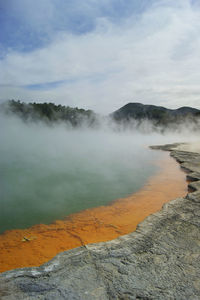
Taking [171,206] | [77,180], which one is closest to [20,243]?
[171,206]

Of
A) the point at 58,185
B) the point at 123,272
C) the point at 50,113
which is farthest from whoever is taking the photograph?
the point at 50,113

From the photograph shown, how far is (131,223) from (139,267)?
1315 mm

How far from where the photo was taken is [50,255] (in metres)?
2.19

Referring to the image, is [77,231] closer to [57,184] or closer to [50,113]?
[57,184]

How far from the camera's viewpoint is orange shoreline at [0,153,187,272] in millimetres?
2218

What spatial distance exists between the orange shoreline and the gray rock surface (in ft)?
1.91

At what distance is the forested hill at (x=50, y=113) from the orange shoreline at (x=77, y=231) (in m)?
16.3

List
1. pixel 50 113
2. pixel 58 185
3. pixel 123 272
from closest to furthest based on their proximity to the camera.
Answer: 1. pixel 123 272
2. pixel 58 185
3. pixel 50 113

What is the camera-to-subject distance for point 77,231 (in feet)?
8.95

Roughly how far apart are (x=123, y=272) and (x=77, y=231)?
1314 mm

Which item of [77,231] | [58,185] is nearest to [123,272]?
[77,231]

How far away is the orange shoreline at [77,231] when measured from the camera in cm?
222

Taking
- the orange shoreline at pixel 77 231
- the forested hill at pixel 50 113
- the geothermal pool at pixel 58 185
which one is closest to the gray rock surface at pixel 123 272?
the orange shoreline at pixel 77 231

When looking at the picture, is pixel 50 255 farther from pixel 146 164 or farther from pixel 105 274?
pixel 146 164
